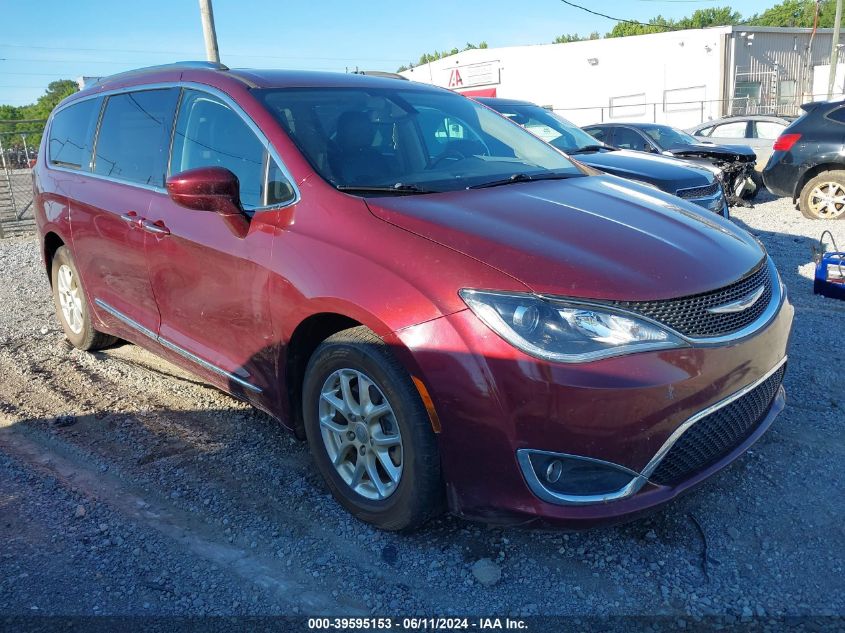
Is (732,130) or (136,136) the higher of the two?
(136,136)

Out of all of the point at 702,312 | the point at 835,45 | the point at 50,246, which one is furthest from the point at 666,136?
the point at 835,45

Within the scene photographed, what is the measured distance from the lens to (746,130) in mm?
15062

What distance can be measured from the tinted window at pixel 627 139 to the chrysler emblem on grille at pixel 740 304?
31.7 feet

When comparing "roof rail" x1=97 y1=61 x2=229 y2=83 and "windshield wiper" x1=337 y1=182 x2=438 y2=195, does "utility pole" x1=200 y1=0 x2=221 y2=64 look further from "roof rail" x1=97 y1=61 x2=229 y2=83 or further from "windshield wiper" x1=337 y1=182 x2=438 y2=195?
"windshield wiper" x1=337 y1=182 x2=438 y2=195

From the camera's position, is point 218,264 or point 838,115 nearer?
point 218,264

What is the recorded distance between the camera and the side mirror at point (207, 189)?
308 cm

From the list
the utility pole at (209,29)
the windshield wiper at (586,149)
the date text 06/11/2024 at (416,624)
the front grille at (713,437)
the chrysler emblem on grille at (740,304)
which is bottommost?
the date text 06/11/2024 at (416,624)

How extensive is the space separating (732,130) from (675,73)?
720 inches

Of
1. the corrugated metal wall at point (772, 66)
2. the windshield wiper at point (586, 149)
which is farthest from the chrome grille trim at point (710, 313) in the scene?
the corrugated metal wall at point (772, 66)

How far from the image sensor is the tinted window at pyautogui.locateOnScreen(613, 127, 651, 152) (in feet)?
39.2

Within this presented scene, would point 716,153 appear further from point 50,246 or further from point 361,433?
point 361,433

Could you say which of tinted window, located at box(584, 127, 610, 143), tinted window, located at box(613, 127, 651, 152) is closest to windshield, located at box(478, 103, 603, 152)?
tinted window, located at box(613, 127, 651, 152)

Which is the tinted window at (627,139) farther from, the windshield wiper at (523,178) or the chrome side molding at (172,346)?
the chrome side molding at (172,346)

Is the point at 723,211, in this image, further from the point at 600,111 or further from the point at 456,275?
the point at 600,111
